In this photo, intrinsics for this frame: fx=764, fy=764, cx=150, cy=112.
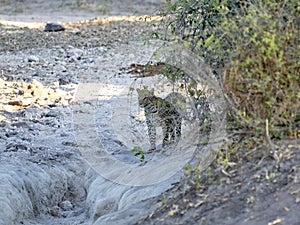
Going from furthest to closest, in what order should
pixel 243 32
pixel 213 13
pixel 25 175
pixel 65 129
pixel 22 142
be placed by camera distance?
pixel 65 129
pixel 22 142
pixel 25 175
pixel 213 13
pixel 243 32

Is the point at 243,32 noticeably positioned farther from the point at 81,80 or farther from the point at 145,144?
the point at 81,80

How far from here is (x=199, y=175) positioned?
15.6ft

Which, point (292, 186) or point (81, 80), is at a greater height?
point (81, 80)

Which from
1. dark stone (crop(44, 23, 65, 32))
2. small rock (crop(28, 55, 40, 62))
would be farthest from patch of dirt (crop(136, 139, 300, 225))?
dark stone (crop(44, 23, 65, 32))

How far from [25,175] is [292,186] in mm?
3060

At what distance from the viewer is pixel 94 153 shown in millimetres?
7383

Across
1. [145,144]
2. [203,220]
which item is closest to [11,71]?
[145,144]

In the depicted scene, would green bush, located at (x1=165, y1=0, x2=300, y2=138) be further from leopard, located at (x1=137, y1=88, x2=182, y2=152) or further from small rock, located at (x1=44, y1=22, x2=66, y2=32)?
small rock, located at (x1=44, y1=22, x2=66, y2=32)

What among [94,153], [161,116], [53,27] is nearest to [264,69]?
[161,116]

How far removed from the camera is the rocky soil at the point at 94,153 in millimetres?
4543

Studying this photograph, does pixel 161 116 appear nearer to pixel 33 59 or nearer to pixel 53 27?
pixel 33 59

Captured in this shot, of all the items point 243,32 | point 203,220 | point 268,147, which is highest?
point 243,32

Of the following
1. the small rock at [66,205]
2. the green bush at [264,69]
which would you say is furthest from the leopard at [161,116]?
the green bush at [264,69]

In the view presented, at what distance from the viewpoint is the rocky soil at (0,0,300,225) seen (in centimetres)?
454
